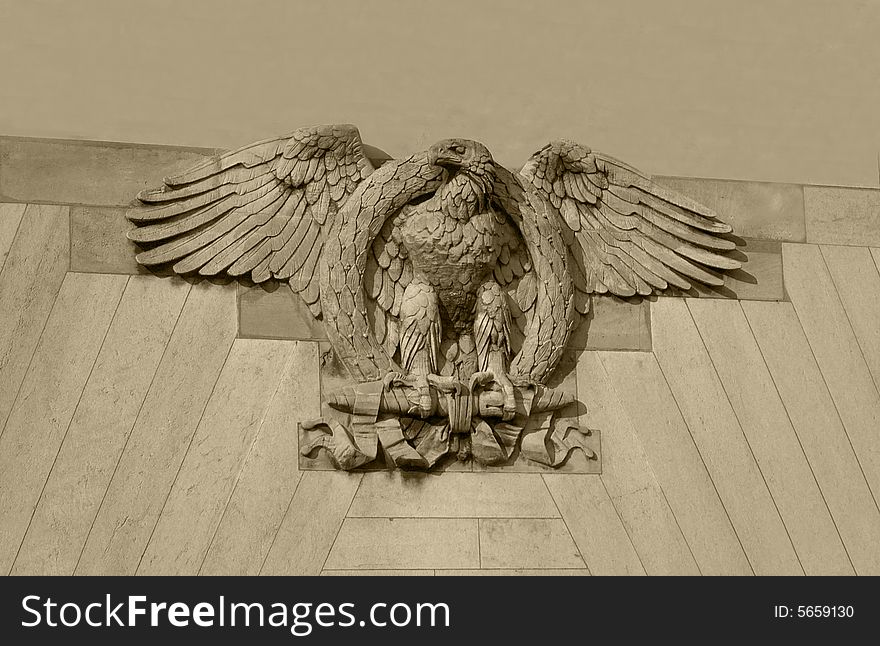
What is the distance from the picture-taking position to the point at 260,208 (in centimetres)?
798

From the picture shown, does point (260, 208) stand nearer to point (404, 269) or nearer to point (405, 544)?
point (404, 269)

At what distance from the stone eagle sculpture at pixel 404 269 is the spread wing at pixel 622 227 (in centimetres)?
15

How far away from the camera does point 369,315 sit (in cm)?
797

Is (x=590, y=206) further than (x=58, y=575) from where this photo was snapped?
Yes

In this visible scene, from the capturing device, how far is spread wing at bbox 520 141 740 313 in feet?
27.3

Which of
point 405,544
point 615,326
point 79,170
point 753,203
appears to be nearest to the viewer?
point 405,544

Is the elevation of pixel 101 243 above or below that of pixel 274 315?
above

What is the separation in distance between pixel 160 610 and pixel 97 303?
1.39 metres

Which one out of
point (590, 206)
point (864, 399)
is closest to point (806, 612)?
point (864, 399)

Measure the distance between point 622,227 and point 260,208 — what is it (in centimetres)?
175

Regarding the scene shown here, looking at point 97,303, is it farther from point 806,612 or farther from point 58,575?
point 806,612

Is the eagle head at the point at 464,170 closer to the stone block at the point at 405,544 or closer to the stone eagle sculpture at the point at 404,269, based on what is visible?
the stone eagle sculpture at the point at 404,269

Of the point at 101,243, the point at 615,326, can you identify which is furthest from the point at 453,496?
the point at 101,243

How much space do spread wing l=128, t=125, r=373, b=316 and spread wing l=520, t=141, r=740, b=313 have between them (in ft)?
3.14
